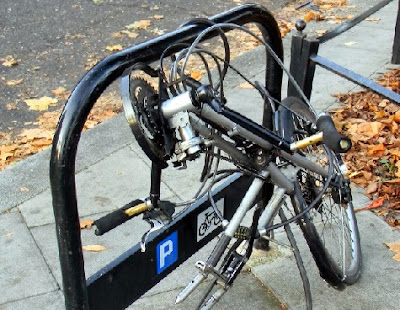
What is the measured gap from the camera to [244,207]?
2.11m

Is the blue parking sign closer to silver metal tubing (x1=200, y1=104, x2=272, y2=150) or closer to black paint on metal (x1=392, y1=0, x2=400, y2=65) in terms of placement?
silver metal tubing (x1=200, y1=104, x2=272, y2=150)

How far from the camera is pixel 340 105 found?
188 inches

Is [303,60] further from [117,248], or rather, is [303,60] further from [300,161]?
[117,248]

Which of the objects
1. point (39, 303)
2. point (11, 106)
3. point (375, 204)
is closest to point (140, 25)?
point (11, 106)

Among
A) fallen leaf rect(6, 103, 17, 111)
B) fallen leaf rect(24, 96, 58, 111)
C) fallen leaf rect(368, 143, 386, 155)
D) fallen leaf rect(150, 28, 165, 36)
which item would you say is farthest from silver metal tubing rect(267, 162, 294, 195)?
fallen leaf rect(150, 28, 165, 36)

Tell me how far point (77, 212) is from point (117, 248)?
1.65 m

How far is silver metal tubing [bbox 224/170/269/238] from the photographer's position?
81.3 inches

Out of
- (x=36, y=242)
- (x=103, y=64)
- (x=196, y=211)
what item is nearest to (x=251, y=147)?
(x=196, y=211)

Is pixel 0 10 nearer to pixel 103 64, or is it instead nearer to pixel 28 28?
pixel 28 28

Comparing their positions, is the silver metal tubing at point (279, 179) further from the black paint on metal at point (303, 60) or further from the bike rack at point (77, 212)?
the black paint on metal at point (303, 60)

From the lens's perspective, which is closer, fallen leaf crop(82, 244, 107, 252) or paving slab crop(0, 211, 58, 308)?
paving slab crop(0, 211, 58, 308)

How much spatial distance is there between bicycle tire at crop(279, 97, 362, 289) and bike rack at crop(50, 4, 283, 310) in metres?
0.30

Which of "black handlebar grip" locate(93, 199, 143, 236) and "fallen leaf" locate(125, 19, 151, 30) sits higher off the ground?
"black handlebar grip" locate(93, 199, 143, 236)

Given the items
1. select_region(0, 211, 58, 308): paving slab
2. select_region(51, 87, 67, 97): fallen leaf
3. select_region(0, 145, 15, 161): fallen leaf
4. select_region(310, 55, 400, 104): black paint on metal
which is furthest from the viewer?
select_region(51, 87, 67, 97): fallen leaf
